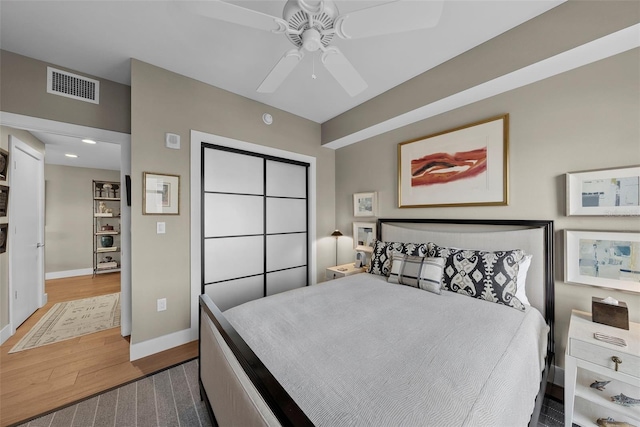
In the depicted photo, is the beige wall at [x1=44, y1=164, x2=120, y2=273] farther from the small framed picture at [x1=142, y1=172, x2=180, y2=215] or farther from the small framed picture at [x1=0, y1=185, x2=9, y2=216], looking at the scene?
the small framed picture at [x1=142, y1=172, x2=180, y2=215]

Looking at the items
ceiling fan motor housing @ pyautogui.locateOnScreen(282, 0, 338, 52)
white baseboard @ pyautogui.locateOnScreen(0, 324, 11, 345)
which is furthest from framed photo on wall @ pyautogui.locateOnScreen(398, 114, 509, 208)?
white baseboard @ pyautogui.locateOnScreen(0, 324, 11, 345)

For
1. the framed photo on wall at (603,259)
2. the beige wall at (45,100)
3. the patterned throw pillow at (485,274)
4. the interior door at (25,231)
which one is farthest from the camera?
the interior door at (25,231)

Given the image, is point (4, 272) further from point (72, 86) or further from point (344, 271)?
point (344, 271)

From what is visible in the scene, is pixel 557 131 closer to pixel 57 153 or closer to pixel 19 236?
pixel 19 236

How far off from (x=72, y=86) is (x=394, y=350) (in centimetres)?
351

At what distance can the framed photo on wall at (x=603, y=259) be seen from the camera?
1.58 meters

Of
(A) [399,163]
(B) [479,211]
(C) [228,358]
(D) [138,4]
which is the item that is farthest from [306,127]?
(C) [228,358]

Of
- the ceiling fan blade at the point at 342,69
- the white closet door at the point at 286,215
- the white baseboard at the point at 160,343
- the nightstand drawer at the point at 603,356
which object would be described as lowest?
the white baseboard at the point at 160,343

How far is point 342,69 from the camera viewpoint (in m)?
1.61

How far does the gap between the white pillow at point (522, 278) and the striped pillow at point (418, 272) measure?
524 mm

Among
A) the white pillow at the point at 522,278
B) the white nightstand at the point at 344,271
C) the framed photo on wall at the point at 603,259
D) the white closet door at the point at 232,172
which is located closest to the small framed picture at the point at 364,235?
the white nightstand at the point at 344,271

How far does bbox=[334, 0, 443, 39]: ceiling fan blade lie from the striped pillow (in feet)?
5.65

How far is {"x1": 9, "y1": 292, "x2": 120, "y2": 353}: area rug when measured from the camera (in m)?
2.59

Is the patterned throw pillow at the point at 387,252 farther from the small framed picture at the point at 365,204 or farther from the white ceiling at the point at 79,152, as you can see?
the white ceiling at the point at 79,152
